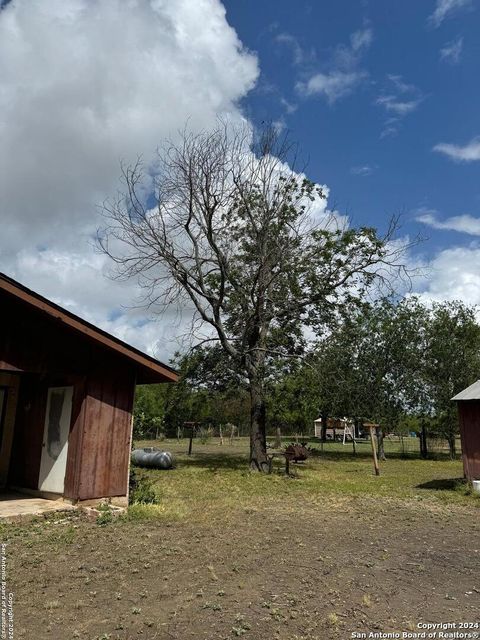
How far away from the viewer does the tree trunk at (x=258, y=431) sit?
17859mm

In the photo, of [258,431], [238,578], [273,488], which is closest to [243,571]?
[238,578]

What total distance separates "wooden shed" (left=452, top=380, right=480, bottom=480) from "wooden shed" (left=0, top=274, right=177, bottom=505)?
892 centimetres

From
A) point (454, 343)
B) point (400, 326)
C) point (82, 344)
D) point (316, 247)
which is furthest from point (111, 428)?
point (454, 343)

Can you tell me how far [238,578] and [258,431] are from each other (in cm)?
1292

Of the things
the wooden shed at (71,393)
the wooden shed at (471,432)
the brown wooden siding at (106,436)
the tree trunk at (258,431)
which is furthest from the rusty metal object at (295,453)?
the brown wooden siding at (106,436)

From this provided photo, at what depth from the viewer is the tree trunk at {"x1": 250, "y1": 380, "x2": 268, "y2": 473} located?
1786cm

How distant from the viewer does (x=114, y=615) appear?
4.35 metres

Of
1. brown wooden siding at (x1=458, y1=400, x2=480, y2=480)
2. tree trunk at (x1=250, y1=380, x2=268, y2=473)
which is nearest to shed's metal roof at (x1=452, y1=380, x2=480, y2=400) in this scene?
brown wooden siding at (x1=458, y1=400, x2=480, y2=480)

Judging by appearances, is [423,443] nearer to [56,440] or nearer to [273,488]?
[273,488]

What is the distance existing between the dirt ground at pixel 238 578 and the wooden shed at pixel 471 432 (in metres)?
4.87

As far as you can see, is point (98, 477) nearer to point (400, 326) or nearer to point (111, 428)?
point (111, 428)

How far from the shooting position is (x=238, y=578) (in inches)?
214

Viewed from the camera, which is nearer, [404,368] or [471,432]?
[471,432]

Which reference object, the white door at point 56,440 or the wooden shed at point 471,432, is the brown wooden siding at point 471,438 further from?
the white door at point 56,440
